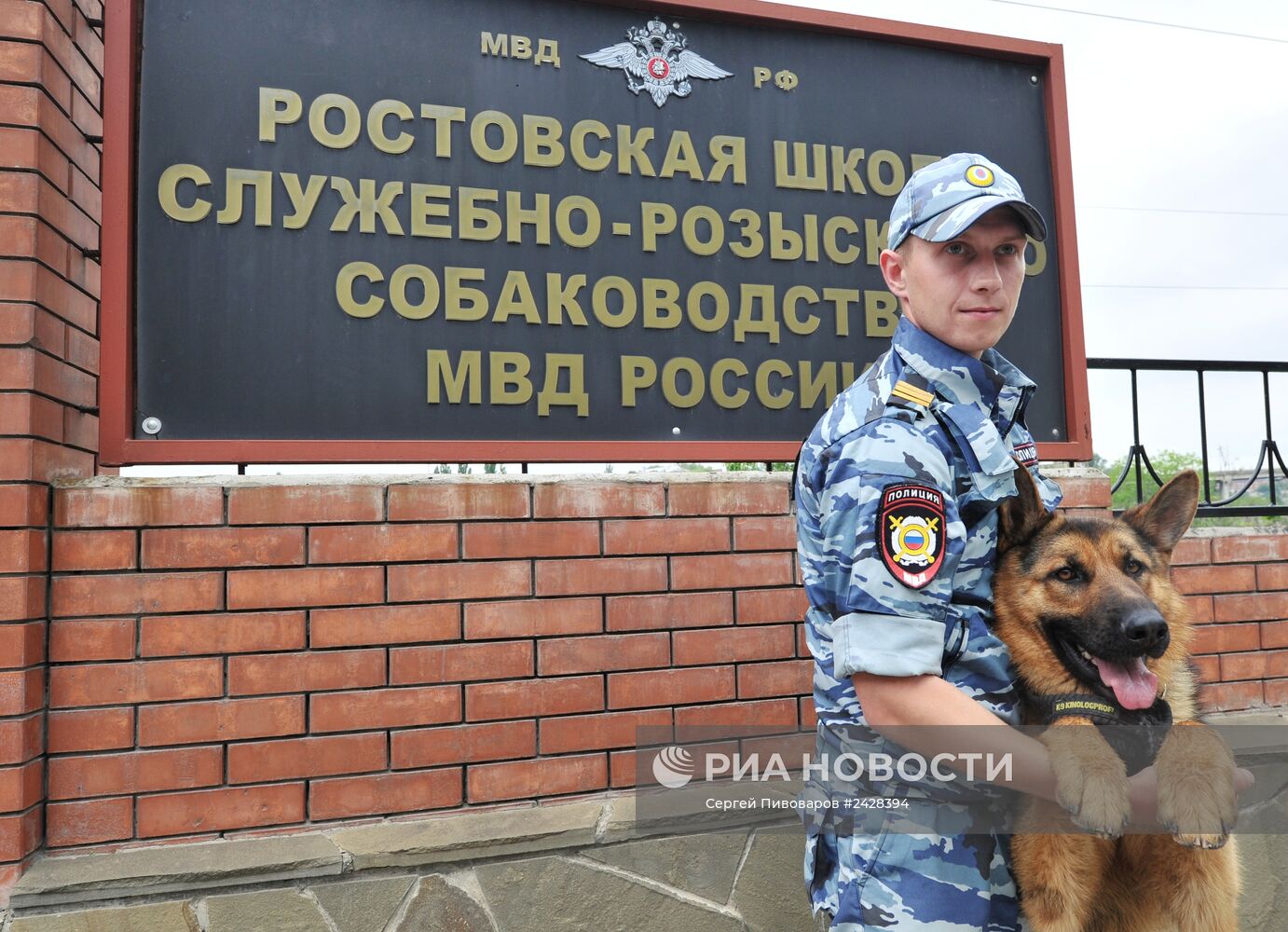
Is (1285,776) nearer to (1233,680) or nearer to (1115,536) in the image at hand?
(1233,680)

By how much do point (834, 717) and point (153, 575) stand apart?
1.79 metres

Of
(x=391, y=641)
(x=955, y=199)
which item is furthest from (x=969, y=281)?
(x=391, y=641)

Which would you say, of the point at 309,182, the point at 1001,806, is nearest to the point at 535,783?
the point at 1001,806

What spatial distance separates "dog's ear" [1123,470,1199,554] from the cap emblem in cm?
70

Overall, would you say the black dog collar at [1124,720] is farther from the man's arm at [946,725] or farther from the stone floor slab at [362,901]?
the stone floor slab at [362,901]

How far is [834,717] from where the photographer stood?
1.53m

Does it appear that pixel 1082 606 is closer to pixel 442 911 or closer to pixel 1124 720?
pixel 1124 720

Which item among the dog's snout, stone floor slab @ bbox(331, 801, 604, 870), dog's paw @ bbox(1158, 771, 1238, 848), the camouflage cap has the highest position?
the camouflage cap

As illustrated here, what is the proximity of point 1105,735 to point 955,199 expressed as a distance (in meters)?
0.91

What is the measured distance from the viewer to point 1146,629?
1362mm

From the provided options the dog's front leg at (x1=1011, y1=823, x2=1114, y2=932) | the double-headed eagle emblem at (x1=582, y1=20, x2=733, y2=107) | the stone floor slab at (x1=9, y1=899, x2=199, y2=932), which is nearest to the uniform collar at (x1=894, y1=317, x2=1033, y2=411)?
the dog's front leg at (x1=1011, y1=823, x2=1114, y2=932)

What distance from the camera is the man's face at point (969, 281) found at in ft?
4.91

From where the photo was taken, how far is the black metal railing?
342 centimetres

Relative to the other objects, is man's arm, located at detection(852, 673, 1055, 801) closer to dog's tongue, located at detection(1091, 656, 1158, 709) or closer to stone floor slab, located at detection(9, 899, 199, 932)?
dog's tongue, located at detection(1091, 656, 1158, 709)
